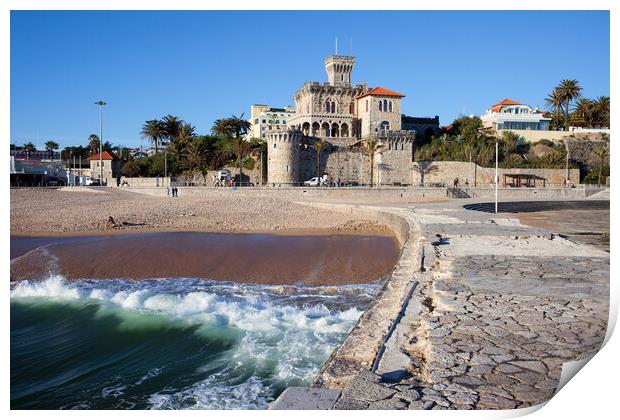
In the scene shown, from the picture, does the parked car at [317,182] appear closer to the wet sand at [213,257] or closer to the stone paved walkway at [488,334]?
the wet sand at [213,257]

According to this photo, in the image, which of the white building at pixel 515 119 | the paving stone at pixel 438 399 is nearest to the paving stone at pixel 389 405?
the paving stone at pixel 438 399

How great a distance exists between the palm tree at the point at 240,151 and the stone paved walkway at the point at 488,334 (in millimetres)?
31929

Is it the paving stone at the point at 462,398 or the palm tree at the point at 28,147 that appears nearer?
the paving stone at the point at 462,398

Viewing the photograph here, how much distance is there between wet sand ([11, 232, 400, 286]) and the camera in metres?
9.55

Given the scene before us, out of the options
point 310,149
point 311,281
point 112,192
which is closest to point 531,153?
point 310,149

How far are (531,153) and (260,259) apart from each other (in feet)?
123

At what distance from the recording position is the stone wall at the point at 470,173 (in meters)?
39.6

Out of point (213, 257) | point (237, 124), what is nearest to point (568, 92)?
point (237, 124)

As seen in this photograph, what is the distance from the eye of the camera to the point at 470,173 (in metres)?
39.7

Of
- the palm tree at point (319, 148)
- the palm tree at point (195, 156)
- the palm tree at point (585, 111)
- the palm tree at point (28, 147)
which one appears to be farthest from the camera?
the palm tree at point (585, 111)

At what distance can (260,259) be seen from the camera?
37.3 ft

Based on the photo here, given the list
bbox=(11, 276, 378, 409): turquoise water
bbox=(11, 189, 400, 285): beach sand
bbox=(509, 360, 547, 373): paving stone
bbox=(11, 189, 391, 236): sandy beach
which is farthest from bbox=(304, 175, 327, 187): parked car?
bbox=(509, 360, 547, 373): paving stone

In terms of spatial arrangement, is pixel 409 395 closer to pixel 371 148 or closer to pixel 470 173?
pixel 371 148
